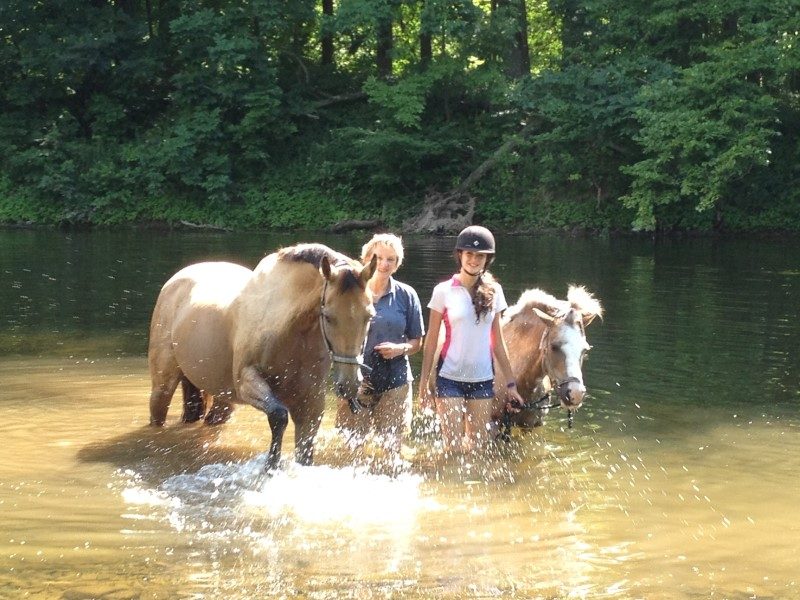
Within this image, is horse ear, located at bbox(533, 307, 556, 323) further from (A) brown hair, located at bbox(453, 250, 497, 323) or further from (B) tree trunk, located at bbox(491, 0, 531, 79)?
(B) tree trunk, located at bbox(491, 0, 531, 79)

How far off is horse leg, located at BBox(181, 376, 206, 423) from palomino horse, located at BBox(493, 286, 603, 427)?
8.31 feet

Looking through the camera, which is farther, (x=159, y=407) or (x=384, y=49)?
(x=384, y=49)

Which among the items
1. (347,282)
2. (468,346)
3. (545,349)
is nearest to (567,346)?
(545,349)

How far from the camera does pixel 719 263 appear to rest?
21125 mm

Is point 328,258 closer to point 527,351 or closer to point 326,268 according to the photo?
point 326,268

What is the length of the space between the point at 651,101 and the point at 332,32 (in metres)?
10.7

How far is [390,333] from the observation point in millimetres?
6809

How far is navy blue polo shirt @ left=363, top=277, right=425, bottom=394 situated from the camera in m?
6.77

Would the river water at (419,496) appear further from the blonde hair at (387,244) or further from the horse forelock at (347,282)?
the blonde hair at (387,244)

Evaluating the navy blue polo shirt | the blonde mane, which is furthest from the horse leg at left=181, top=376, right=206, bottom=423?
the blonde mane

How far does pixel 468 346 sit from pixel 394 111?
2476cm

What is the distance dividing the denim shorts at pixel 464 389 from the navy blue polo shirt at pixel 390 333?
0.27 meters

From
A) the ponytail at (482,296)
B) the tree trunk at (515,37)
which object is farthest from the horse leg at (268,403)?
the tree trunk at (515,37)

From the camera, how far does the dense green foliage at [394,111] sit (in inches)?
1006
